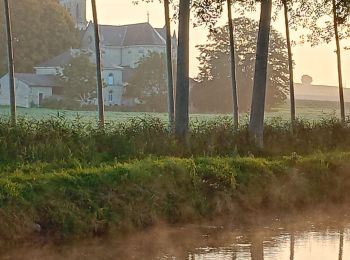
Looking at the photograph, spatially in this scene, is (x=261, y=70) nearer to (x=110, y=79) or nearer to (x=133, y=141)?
(x=133, y=141)

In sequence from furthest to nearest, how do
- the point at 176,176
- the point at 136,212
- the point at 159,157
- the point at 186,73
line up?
the point at 186,73 < the point at 159,157 < the point at 176,176 < the point at 136,212

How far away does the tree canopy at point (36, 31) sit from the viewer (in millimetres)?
57344

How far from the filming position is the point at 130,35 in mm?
98938

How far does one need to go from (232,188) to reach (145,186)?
2.31m

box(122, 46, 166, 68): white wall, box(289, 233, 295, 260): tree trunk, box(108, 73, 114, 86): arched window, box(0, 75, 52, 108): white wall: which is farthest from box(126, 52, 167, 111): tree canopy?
box(289, 233, 295, 260): tree trunk

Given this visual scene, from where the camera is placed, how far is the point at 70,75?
202 feet

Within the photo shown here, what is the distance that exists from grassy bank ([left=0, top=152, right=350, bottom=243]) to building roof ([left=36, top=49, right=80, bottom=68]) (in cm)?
4211

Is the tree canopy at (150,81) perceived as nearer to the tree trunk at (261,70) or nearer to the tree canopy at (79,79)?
the tree canopy at (79,79)

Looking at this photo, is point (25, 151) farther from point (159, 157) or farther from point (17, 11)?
point (17, 11)

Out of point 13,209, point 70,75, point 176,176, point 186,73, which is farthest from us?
point 70,75

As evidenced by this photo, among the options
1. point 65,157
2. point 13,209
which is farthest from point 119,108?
point 13,209

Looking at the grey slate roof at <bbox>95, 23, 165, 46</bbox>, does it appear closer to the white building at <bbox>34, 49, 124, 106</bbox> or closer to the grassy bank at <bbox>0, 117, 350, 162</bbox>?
the white building at <bbox>34, 49, 124, 106</bbox>

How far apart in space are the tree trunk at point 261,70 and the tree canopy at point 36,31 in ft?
123

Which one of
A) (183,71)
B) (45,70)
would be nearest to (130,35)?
(45,70)
